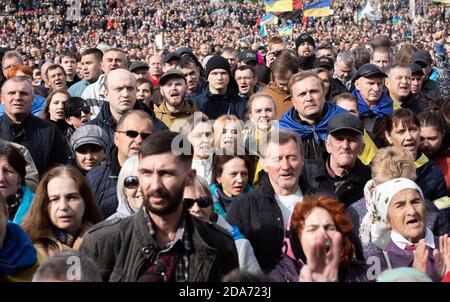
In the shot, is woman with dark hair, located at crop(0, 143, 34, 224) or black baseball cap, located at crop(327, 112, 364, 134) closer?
woman with dark hair, located at crop(0, 143, 34, 224)

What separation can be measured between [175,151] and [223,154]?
2035 mm

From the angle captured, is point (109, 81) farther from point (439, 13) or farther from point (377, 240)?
point (439, 13)

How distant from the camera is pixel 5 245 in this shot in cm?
416

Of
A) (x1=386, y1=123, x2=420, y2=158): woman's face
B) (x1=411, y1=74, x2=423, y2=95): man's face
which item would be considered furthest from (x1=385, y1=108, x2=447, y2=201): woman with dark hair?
(x1=411, y1=74, x2=423, y2=95): man's face

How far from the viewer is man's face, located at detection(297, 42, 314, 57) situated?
456 inches

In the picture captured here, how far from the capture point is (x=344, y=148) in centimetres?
604

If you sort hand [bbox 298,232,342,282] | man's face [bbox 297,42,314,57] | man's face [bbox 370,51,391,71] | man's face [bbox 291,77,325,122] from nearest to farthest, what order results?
hand [bbox 298,232,342,282] → man's face [bbox 291,77,325,122] → man's face [bbox 370,51,391,71] → man's face [bbox 297,42,314,57]

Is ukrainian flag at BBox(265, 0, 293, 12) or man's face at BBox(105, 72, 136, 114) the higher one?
ukrainian flag at BBox(265, 0, 293, 12)

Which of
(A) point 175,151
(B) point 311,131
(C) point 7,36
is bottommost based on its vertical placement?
(A) point 175,151

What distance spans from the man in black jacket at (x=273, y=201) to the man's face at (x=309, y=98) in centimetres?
120

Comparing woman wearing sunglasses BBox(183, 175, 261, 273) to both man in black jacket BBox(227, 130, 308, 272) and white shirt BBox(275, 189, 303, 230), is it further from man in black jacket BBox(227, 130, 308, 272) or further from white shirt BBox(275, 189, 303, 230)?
white shirt BBox(275, 189, 303, 230)

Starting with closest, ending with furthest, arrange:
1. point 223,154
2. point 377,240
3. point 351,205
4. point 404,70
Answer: point 377,240
point 351,205
point 223,154
point 404,70

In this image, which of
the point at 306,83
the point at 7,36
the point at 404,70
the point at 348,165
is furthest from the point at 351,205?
the point at 7,36

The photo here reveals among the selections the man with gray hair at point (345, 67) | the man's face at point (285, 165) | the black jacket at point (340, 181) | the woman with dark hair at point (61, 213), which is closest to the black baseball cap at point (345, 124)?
the black jacket at point (340, 181)
